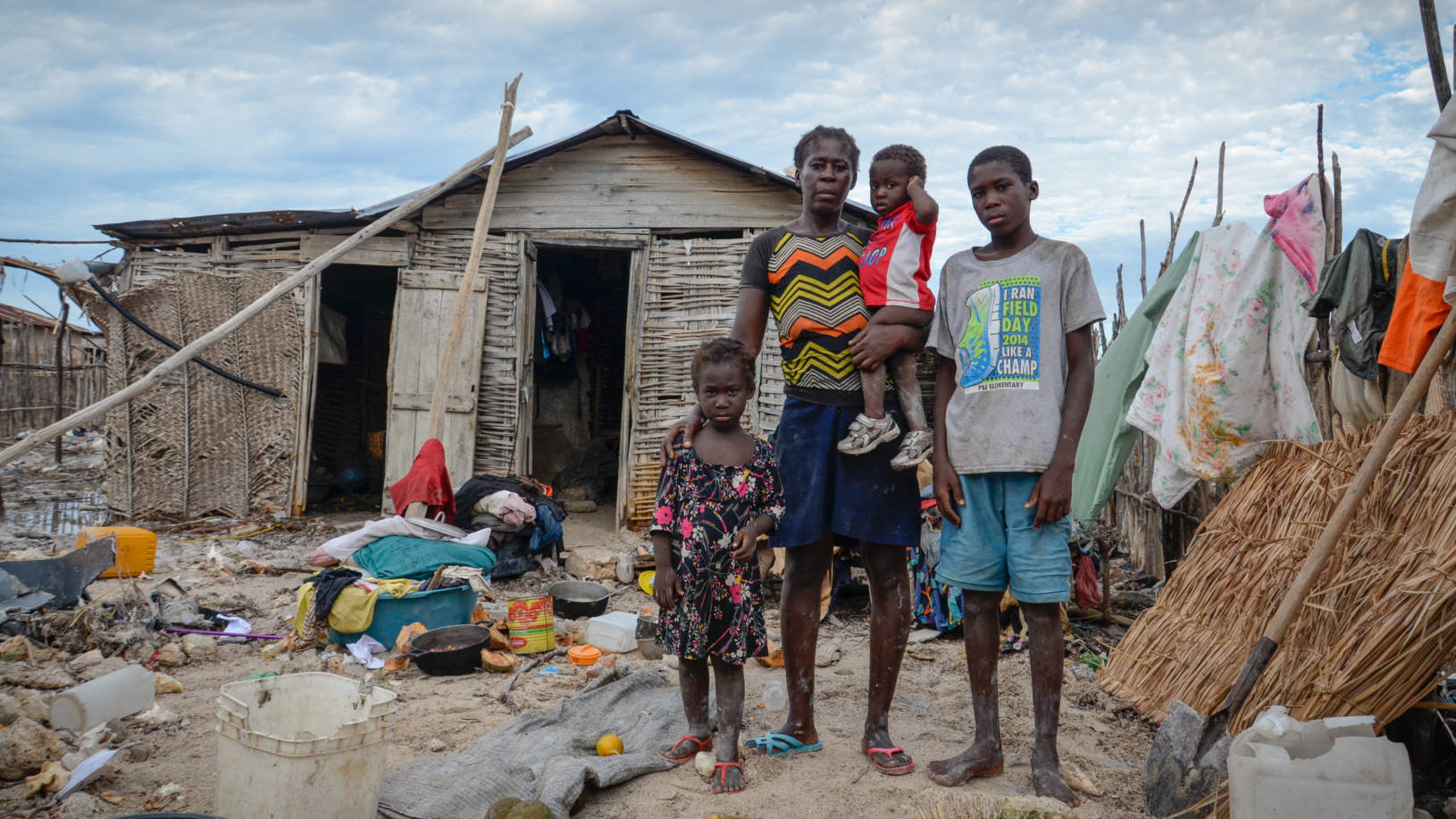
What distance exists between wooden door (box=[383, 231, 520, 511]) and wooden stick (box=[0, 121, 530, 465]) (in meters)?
0.61

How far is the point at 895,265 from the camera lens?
2.46 metres

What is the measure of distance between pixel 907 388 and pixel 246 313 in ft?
17.1

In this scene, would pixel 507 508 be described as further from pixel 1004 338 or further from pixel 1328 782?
pixel 1328 782

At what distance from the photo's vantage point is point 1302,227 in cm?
328

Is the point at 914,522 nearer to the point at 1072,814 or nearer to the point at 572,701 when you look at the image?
the point at 1072,814

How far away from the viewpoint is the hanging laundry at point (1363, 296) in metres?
2.69

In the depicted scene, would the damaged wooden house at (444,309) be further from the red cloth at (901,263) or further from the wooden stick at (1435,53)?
the wooden stick at (1435,53)

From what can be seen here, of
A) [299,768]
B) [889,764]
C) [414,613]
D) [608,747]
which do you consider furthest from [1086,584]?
[299,768]

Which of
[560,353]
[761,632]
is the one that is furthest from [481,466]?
[761,632]

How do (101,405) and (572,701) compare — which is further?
(101,405)

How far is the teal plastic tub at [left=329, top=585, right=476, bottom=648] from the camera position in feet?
13.2

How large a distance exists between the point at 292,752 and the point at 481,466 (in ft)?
17.8

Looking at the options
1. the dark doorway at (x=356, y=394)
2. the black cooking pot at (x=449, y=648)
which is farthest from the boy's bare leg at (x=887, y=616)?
the dark doorway at (x=356, y=394)

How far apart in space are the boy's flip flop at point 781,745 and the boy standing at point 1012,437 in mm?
414
